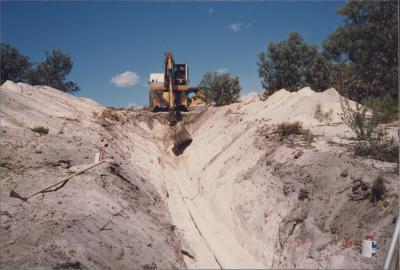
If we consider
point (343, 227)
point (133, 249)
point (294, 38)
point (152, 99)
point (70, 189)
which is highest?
point (294, 38)

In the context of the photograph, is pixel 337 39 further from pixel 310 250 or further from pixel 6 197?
pixel 6 197

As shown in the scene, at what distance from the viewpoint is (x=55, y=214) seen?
26.2ft

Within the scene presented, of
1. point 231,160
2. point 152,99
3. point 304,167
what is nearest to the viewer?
point 304,167

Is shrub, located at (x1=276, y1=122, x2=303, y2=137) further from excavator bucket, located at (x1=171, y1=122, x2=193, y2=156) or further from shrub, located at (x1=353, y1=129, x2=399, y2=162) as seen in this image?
excavator bucket, located at (x1=171, y1=122, x2=193, y2=156)

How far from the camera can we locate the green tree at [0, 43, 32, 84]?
3753 centimetres

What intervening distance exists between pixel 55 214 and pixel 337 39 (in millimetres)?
28804

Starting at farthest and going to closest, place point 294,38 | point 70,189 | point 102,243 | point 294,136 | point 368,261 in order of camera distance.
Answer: point 294,38 < point 294,136 < point 70,189 < point 102,243 < point 368,261

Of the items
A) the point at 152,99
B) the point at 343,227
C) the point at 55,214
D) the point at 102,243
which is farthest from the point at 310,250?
the point at 152,99

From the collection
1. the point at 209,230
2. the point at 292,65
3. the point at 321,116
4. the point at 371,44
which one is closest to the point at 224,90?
the point at 292,65

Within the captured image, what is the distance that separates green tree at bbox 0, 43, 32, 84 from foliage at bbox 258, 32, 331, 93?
85.4 ft

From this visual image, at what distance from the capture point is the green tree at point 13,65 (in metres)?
37.5

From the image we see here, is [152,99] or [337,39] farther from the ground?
[337,39]

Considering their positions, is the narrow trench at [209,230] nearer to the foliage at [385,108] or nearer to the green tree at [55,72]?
the foliage at [385,108]

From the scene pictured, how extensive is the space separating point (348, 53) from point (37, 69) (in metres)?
32.4
